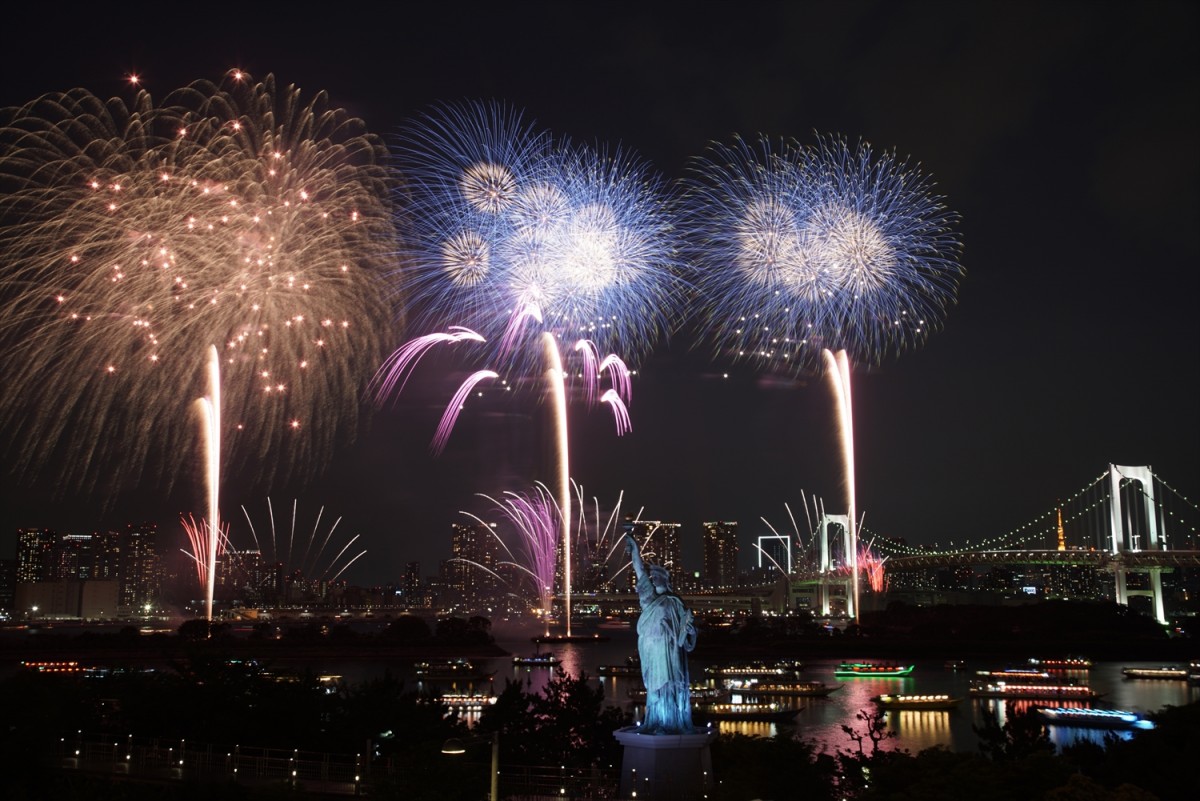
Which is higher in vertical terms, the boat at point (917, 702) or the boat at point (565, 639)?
the boat at point (565, 639)

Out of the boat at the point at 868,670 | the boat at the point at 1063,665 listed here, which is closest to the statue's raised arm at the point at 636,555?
the boat at the point at 868,670

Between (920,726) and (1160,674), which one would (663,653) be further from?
(1160,674)

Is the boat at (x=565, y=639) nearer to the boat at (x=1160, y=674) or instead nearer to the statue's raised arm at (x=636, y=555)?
the boat at (x=1160, y=674)

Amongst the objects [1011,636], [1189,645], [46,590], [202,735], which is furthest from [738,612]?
[202,735]

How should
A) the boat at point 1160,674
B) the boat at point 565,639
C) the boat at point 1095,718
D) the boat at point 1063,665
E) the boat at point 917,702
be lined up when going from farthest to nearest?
1. the boat at point 565,639
2. the boat at point 1063,665
3. the boat at point 1160,674
4. the boat at point 917,702
5. the boat at point 1095,718

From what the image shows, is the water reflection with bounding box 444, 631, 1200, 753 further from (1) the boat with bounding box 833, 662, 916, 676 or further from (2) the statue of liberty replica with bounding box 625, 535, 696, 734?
(2) the statue of liberty replica with bounding box 625, 535, 696, 734

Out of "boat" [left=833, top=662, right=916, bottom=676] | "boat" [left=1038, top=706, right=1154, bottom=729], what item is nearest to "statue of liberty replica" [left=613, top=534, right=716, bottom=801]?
"boat" [left=1038, top=706, right=1154, bottom=729]
